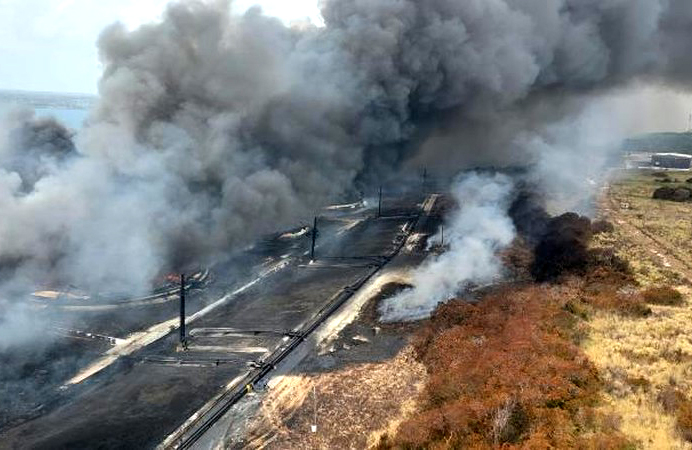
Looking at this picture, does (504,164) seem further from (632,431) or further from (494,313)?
(632,431)

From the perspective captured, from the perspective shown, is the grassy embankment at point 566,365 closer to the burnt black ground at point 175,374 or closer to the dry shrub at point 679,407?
the dry shrub at point 679,407

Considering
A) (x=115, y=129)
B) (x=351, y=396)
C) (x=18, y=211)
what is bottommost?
(x=351, y=396)

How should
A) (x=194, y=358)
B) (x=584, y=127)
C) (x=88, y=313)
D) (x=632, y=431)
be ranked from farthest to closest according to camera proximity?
(x=584, y=127) → (x=88, y=313) → (x=194, y=358) → (x=632, y=431)

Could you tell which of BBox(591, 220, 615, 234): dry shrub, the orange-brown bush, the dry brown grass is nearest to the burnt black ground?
the orange-brown bush

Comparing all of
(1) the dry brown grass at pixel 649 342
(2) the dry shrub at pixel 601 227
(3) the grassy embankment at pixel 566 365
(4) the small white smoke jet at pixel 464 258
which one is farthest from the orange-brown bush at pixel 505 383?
(2) the dry shrub at pixel 601 227

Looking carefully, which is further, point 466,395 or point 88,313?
point 88,313

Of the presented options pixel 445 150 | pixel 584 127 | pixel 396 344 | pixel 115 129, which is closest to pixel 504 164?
pixel 445 150

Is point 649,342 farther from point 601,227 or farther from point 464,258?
point 601,227
